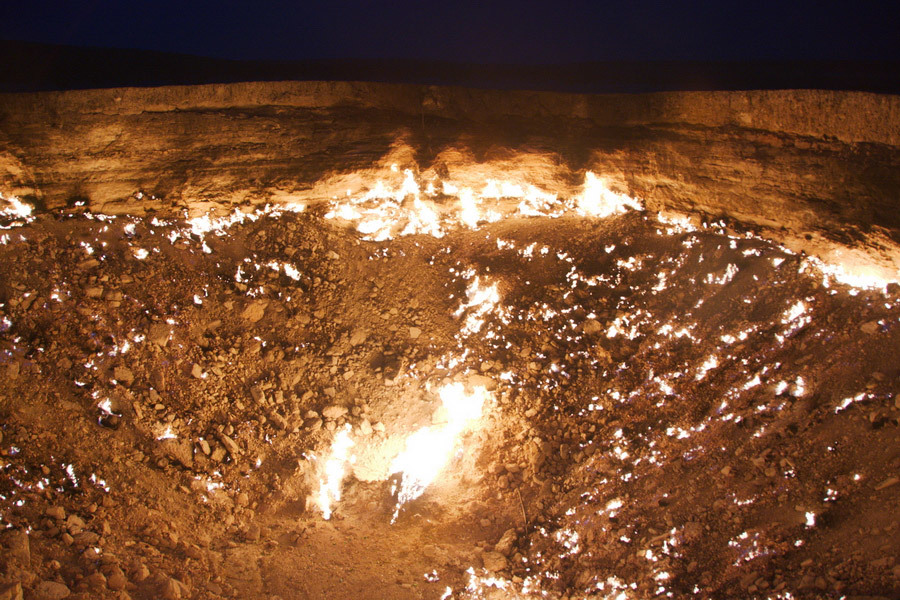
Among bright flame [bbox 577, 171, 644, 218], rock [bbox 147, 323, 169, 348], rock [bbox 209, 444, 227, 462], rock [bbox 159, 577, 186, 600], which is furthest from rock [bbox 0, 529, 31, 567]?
bright flame [bbox 577, 171, 644, 218]

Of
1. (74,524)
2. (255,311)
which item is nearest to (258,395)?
(255,311)

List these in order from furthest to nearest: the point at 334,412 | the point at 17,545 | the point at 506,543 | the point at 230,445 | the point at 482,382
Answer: the point at 482,382, the point at 334,412, the point at 230,445, the point at 506,543, the point at 17,545

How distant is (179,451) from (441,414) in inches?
76.3

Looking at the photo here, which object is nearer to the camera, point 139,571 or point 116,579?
point 116,579

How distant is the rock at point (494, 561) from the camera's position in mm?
3546

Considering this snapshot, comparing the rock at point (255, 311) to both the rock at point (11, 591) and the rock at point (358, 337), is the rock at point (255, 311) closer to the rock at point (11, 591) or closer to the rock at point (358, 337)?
the rock at point (358, 337)

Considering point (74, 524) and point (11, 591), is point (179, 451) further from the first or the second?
point (11, 591)

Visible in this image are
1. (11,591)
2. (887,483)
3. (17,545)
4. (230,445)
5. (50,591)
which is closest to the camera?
(11,591)

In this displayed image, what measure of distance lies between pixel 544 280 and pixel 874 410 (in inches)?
99.8

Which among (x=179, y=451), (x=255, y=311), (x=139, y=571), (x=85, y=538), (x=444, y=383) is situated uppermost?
(x=255, y=311)

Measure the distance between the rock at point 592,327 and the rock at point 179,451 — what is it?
10.5ft

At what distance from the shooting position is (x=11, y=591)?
2699 millimetres

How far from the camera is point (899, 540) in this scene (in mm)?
2857

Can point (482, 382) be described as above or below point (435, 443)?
above
